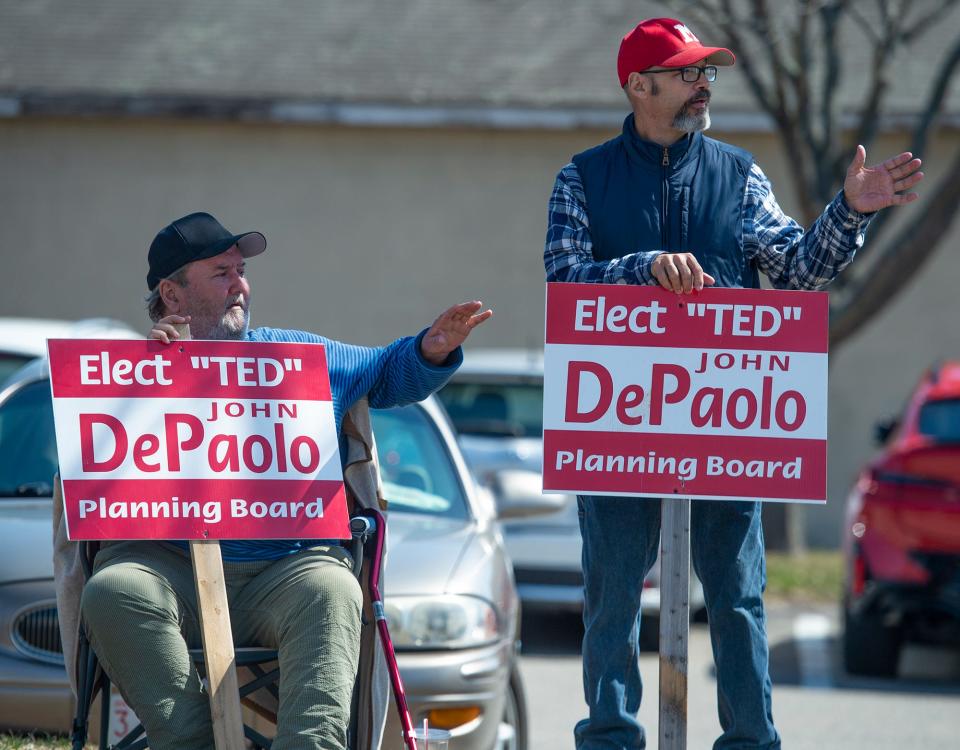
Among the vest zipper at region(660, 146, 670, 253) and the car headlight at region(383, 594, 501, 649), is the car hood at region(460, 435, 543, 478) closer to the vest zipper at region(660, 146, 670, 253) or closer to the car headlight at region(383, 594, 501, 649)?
the car headlight at region(383, 594, 501, 649)

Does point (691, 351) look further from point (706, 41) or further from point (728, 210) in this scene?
point (706, 41)

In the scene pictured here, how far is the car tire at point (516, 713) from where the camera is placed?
5797 mm

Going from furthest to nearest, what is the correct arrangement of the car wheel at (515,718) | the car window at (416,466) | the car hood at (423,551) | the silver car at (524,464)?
the silver car at (524,464)
the car window at (416,466)
the car wheel at (515,718)
the car hood at (423,551)

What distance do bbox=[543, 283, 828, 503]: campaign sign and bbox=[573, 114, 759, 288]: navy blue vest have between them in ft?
0.63

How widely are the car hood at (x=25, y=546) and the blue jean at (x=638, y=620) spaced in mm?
2124

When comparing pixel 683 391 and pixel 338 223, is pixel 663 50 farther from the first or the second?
pixel 338 223

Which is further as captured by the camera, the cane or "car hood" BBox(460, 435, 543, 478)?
"car hood" BBox(460, 435, 543, 478)

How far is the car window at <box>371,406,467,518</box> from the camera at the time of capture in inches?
252

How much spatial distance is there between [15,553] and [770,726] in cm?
271

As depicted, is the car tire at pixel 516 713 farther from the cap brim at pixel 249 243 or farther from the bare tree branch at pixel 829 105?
the bare tree branch at pixel 829 105

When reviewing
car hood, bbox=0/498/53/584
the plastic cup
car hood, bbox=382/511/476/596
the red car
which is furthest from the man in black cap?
the red car

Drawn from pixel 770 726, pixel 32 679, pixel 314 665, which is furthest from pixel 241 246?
pixel 770 726

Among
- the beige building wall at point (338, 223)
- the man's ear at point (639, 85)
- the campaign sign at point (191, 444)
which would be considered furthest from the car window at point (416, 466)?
the beige building wall at point (338, 223)

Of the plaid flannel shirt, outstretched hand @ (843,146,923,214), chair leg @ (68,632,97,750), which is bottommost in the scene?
chair leg @ (68,632,97,750)
